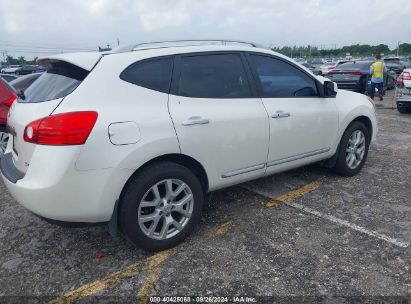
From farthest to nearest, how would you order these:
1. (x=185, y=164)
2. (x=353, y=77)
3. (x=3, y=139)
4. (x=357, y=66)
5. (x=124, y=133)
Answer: (x=357, y=66) → (x=353, y=77) → (x=3, y=139) → (x=185, y=164) → (x=124, y=133)

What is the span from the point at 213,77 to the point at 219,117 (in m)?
0.41

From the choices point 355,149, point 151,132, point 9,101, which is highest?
point 9,101

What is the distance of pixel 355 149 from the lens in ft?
15.6

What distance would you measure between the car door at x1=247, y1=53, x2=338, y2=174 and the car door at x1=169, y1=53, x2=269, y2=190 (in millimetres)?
156

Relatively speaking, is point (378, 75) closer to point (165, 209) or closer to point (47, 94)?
point (165, 209)

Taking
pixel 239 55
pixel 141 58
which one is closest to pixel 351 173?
pixel 239 55

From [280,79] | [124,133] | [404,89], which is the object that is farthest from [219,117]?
[404,89]

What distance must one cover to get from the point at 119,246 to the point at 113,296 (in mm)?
666

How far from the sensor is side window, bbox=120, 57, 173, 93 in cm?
290

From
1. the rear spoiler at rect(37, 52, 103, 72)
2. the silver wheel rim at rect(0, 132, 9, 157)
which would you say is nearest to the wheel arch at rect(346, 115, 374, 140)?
the rear spoiler at rect(37, 52, 103, 72)

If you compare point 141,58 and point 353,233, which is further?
point 353,233

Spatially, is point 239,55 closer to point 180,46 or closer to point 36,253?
point 180,46

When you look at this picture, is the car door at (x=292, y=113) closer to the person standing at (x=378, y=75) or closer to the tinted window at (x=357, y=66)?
the person standing at (x=378, y=75)

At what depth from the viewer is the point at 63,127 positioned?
8.34 feet
